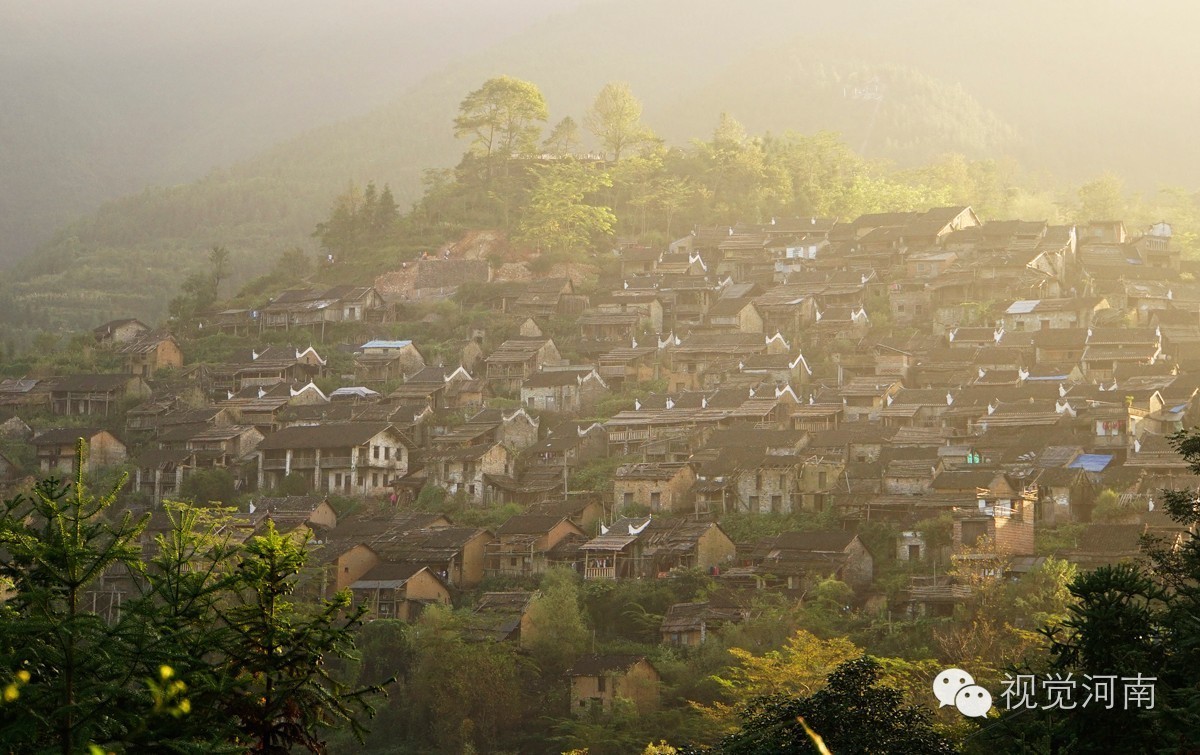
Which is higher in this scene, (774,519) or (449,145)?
(449,145)

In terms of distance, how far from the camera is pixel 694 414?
49.9m

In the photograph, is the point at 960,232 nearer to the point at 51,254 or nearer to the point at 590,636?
the point at 590,636

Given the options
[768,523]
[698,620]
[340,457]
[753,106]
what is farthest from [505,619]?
[753,106]

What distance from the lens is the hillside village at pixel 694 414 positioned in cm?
4081

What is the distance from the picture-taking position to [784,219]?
7131cm

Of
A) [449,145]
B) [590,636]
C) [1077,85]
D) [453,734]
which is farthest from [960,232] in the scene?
[1077,85]

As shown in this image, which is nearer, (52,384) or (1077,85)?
(52,384)

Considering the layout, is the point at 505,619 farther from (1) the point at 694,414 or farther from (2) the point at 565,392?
(2) the point at 565,392

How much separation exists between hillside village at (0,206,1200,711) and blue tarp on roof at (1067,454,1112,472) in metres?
0.07

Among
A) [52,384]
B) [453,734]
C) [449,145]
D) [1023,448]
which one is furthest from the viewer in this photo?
[449,145]

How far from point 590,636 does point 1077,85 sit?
114125mm

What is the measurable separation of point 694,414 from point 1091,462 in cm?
1242

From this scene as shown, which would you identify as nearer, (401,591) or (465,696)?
(465,696)

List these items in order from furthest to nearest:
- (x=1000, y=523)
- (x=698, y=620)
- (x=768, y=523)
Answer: (x=768, y=523) → (x=1000, y=523) → (x=698, y=620)
